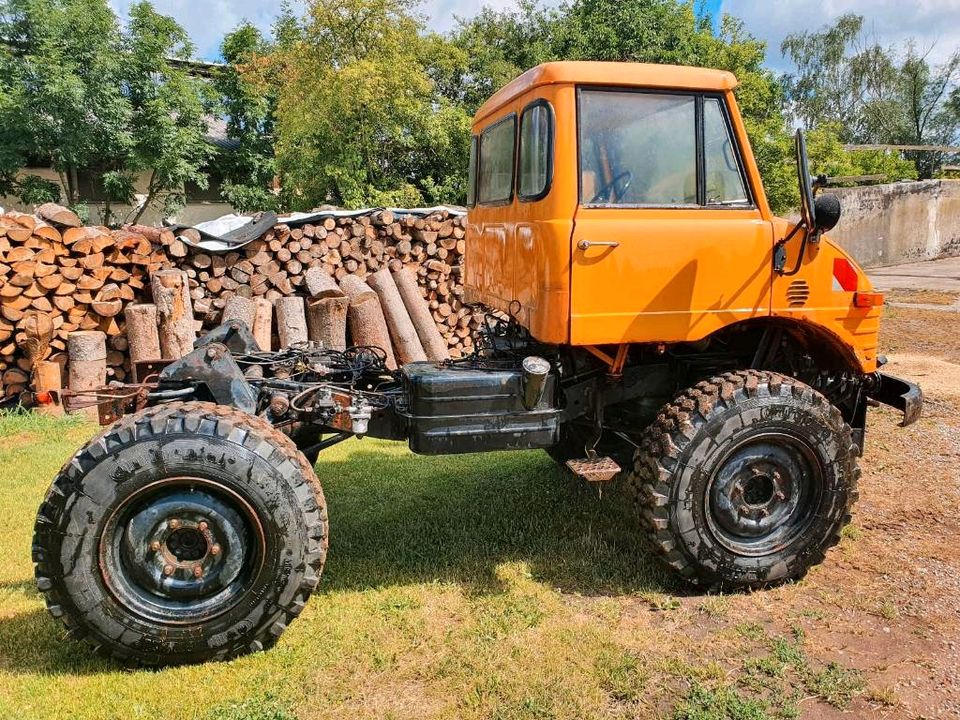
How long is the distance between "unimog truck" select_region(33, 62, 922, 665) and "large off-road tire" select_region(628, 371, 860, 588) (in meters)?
0.01

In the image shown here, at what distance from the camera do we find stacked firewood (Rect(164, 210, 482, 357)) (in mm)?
8352

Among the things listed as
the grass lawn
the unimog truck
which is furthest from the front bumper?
the grass lawn

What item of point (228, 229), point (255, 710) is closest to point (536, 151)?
point (255, 710)

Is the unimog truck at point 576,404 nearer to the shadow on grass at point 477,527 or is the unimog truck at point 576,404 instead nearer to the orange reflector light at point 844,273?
the orange reflector light at point 844,273

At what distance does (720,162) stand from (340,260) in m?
6.17

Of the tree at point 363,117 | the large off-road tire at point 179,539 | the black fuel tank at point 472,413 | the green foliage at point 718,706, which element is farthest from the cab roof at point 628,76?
the tree at point 363,117

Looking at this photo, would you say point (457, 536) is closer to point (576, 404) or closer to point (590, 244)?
point (576, 404)

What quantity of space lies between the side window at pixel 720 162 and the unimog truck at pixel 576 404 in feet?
0.04

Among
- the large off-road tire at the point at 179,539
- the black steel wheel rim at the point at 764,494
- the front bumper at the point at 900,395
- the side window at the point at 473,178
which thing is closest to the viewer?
the large off-road tire at the point at 179,539

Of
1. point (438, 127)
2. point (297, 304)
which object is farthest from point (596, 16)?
point (297, 304)

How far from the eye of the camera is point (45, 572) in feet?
9.83

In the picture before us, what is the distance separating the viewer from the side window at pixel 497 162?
4.07 metres

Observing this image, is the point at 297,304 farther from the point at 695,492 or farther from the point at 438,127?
the point at 438,127

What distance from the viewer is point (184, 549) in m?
3.20
